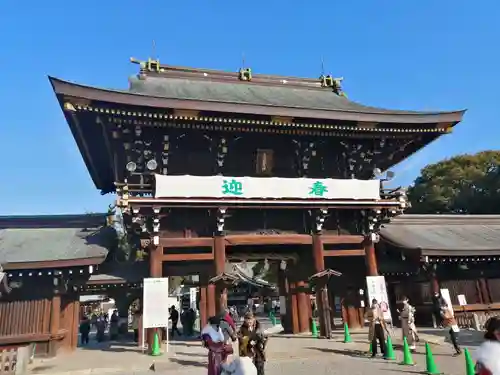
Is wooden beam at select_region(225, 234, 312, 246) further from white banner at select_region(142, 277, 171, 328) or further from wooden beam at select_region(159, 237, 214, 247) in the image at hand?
white banner at select_region(142, 277, 171, 328)

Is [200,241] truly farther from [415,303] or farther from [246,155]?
[415,303]

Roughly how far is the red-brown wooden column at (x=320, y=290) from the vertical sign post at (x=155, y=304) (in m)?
5.64

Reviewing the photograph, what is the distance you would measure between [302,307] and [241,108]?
9154mm

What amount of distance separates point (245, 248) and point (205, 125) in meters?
5.58

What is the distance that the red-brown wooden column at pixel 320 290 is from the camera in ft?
47.9

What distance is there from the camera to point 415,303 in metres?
18.5

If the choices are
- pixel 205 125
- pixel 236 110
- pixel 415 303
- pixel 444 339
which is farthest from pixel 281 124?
pixel 415 303

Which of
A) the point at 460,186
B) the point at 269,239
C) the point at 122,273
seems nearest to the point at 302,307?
the point at 269,239

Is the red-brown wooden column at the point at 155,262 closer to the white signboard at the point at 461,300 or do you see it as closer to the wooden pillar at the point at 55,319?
the wooden pillar at the point at 55,319

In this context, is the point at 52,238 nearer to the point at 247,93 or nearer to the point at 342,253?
the point at 247,93

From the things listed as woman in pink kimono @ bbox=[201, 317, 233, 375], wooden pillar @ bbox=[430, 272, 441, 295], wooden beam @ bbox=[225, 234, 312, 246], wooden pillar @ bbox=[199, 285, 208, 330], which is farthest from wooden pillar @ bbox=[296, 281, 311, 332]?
woman in pink kimono @ bbox=[201, 317, 233, 375]

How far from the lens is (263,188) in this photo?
14.3 m

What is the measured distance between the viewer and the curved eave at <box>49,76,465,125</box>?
11.8 metres

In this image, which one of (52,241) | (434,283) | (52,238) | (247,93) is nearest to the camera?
(52,241)
